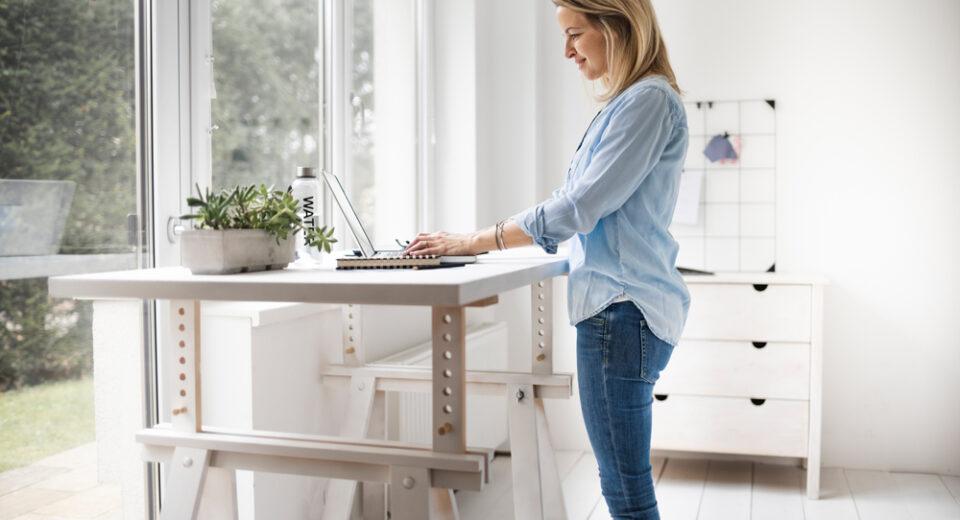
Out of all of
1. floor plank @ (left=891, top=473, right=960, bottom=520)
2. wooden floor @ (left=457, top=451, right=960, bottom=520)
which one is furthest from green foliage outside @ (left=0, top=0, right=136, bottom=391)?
Result: floor plank @ (left=891, top=473, right=960, bottom=520)

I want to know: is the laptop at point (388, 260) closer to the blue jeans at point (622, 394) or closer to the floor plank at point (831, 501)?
the blue jeans at point (622, 394)

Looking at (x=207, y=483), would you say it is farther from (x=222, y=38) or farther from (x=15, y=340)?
(x=222, y=38)

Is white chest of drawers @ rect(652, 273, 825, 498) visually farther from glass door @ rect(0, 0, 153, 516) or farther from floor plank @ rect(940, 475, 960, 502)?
glass door @ rect(0, 0, 153, 516)

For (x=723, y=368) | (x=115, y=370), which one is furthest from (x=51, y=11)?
(x=723, y=368)

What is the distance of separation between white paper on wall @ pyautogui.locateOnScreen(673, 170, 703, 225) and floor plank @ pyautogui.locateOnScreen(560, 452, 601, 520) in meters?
1.01

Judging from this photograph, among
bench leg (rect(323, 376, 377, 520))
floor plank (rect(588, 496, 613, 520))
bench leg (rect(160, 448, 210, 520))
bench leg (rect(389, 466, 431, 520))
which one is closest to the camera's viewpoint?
bench leg (rect(389, 466, 431, 520))

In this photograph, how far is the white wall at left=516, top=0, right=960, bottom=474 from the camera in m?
3.36

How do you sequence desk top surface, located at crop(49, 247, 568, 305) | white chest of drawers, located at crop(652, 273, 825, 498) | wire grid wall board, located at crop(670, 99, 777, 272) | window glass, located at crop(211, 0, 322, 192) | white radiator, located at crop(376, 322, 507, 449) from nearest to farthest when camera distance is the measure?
desk top surface, located at crop(49, 247, 568, 305)
window glass, located at crop(211, 0, 322, 192)
white radiator, located at crop(376, 322, 507, 449)
white chest of drawers, located at crop(652, 273, 825, 498)
wire grid wall board, located at crop(670, 99, 777, 272)

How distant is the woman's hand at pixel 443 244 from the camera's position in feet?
5.24

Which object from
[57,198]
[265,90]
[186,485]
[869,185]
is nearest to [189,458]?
[186,485]

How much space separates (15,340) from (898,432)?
3.05 metres

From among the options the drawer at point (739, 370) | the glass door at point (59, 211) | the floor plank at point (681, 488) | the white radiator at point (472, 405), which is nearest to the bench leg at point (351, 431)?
the white radiator at point (472, 405)

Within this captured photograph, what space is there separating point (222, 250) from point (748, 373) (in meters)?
2.25

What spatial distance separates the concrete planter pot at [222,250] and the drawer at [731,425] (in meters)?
2.13
